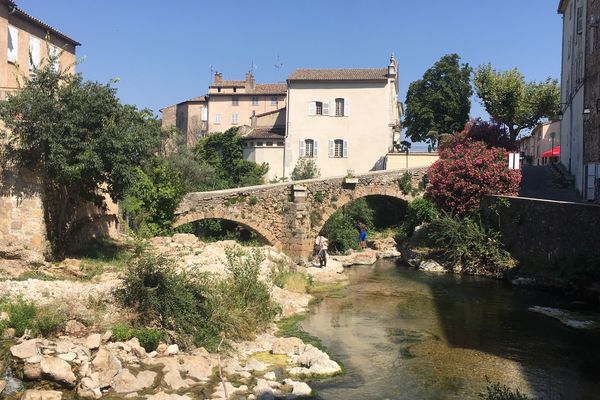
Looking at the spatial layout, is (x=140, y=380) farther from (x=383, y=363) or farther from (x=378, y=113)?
(x=378, y=113)

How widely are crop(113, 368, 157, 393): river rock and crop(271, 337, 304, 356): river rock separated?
9.78 ft

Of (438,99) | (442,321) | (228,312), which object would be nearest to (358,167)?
(438,99)

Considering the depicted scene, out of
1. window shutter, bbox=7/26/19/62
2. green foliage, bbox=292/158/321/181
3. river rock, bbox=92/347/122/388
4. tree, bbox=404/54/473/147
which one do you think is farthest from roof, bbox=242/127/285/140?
river rock, bbox=92/347/122/388

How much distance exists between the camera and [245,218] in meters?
23.9

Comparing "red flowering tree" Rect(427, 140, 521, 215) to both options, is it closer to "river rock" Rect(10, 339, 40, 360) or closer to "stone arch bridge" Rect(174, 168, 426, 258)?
"stone arch bridge" Rect(174, 168, 426, 258)

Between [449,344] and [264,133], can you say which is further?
[264,133]

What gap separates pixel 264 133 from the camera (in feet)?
134

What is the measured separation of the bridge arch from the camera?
23.5 meters

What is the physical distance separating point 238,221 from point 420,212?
9.24m

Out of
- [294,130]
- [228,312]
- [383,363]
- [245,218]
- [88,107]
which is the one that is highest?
[294,130]

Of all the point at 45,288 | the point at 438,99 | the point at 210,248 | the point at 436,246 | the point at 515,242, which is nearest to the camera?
the point at 45,288

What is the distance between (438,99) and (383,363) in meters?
35.5

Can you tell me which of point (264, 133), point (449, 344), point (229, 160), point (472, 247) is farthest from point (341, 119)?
point (449, 344)

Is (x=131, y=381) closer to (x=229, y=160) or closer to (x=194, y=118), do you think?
(x=229, y=160)
